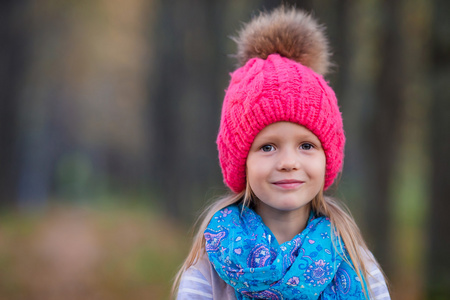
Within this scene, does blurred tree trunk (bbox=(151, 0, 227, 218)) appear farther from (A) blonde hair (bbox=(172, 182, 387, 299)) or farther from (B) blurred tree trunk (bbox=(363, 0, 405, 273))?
(A) blonde hair (bbox=(172, 182, 387, 299))

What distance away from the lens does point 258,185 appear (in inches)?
96.2

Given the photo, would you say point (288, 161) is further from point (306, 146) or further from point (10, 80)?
point (10, 80)

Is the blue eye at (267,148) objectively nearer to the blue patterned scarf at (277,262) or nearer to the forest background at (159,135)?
the blue patterned scarf at (277,262)

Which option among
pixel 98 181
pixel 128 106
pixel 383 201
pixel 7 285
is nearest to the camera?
pixel 383 201

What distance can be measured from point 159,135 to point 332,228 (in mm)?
10933

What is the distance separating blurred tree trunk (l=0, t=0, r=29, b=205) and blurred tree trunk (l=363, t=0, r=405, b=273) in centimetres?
847

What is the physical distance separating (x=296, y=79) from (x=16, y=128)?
11.2 metres

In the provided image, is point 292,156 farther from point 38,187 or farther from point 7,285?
point 38,187

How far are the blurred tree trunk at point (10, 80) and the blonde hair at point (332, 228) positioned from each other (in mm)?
10520

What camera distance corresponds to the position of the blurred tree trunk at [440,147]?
5.67 m

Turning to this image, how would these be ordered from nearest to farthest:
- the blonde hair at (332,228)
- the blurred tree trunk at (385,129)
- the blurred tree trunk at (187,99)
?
the blonde hair at (332,228) < the blurred tree trunk at (385,129) < the blurred tree trunk at (187,99)

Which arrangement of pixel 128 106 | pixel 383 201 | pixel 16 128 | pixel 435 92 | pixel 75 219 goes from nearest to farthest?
pixel 435 92 < pixel 383 201 < pixel 16 128 < pixel 75 219 < pixel 128 106

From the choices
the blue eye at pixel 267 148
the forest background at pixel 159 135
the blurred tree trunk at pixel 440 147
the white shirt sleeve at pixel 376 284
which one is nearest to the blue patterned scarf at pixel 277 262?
the white shirt sleeve at pixel 376 284

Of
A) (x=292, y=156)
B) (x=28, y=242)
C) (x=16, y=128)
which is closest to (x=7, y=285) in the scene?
(x=28, y=242)
